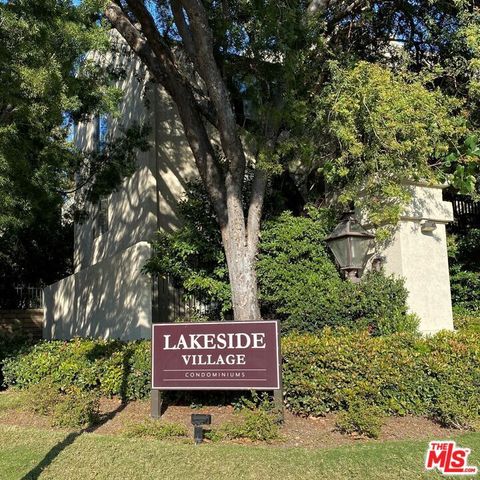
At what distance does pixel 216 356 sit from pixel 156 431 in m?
1.32

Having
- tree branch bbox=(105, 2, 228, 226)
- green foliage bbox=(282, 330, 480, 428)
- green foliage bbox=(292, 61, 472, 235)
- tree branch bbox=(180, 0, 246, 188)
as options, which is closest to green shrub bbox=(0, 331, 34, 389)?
tree branch bbox=(105, 2, 228, 226)

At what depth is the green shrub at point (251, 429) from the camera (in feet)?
23.4

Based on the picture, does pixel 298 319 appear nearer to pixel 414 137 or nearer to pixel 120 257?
pixel 414 137

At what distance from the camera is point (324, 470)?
19.4ft

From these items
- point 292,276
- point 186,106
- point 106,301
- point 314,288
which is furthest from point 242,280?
point 106,301

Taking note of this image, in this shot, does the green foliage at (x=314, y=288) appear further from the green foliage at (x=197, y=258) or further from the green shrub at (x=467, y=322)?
the green shrub at (x=467, y=322)

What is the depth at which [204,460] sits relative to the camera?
6.33 metres

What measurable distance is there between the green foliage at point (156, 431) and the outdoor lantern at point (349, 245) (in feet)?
10.6

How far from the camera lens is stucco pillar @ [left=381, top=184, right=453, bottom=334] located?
10.9 metres

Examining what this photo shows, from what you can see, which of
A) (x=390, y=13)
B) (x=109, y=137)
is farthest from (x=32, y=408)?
(x=390, y=13)

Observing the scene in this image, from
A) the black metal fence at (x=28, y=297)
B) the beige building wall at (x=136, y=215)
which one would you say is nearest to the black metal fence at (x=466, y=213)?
the beige building wall at (x=136, y=215)

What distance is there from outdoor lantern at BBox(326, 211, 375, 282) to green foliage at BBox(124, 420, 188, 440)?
322 centimetres

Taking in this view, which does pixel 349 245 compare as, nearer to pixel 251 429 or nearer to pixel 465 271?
pixel 251 429

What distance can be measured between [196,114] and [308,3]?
326cm
